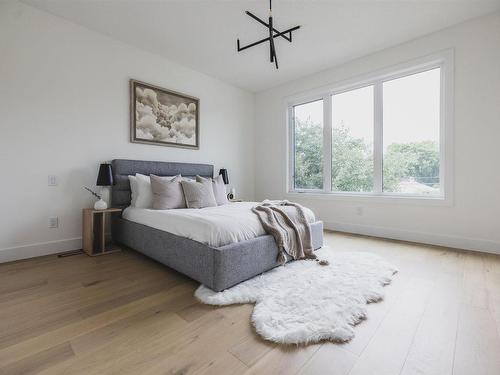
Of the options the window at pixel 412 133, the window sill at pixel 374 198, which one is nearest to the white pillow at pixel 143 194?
the window sill at pixel 374 198

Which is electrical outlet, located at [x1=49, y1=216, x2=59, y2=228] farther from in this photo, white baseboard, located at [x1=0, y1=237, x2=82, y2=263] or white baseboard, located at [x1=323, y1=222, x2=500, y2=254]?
white baseboard, located at [x1=323, y1=222, x2=500, y2=254]

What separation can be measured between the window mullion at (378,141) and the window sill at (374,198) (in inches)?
5.5

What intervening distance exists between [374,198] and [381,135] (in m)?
0.98

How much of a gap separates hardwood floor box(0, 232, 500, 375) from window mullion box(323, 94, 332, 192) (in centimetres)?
231

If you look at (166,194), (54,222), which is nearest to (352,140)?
(166,194)

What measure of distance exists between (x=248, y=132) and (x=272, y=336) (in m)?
4.47

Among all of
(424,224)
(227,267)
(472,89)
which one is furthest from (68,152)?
(472,89)

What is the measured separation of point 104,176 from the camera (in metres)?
3.01

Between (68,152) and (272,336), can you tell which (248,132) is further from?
(272,336)

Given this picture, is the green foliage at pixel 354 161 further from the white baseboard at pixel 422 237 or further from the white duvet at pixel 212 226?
the white duvet at pixel 212 226

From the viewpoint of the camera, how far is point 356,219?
402 cm

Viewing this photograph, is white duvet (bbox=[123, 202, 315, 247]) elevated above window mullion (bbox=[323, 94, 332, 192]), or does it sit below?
below

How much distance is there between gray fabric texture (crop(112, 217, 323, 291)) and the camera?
1869 mm

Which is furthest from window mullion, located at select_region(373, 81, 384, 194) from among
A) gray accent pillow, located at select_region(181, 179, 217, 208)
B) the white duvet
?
gray accent pillow, located at select_region(181, 179, 217, 208)
